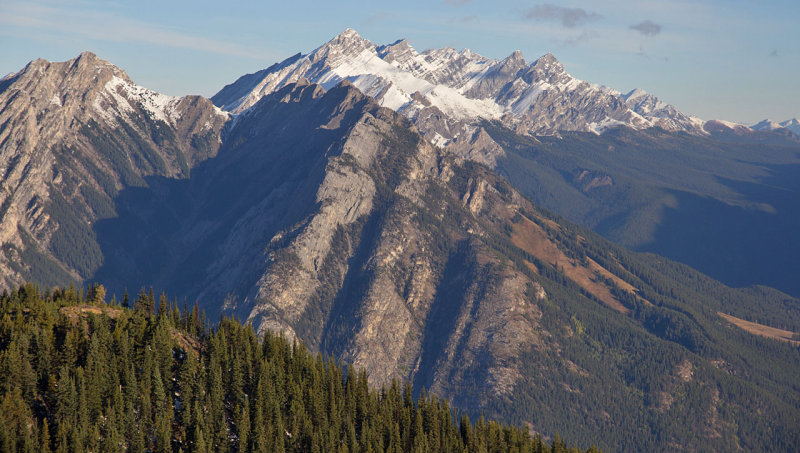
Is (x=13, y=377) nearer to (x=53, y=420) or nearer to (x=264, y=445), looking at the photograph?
(x=53, y=420)

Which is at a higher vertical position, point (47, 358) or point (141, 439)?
point (47, 358)

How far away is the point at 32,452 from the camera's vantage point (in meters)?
170

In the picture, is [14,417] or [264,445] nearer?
[14,417]

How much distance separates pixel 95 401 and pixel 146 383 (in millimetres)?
12425

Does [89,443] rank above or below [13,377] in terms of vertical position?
below

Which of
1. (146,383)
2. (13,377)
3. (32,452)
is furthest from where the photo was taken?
(146,383)

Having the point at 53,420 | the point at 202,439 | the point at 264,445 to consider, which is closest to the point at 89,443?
the point at 53,420

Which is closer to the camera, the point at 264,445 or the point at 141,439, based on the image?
the point at 141,439

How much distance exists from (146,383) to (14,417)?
1142 inches

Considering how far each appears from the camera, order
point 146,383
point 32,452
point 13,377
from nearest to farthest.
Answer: point 32,452, point 13,377, point 146,383

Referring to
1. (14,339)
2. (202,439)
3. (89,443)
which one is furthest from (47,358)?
(202,439)

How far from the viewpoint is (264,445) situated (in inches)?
7859

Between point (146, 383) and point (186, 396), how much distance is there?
8.66 meters

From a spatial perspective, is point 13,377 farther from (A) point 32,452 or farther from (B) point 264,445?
(B) point 264,445
